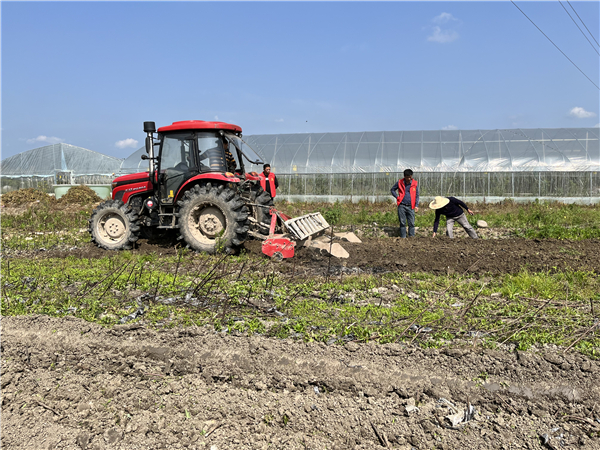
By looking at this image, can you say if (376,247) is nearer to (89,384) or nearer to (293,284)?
(293,284)

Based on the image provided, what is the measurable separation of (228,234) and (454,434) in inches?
225

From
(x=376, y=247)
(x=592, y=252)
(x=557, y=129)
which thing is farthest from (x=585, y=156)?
(x=376, y=247)

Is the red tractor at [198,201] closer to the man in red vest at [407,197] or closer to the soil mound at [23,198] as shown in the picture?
the man in red vest at [407,197]

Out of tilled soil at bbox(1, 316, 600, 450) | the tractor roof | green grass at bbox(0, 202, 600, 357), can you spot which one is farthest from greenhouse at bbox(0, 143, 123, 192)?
tilled soil at bbox(1, 316, 600, 450)

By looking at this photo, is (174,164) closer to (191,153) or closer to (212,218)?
(191,153)

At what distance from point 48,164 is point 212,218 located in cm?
3608

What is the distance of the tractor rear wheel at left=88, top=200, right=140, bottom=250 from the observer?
8883mm

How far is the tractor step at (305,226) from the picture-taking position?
8.05 meters

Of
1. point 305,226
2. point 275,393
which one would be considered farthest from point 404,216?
point 275,393

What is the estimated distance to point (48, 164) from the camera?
38406mm

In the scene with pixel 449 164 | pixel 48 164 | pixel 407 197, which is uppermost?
pixel 48 164

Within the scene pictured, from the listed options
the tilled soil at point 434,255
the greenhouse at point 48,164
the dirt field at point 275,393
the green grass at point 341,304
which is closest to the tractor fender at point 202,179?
the tilled soil at point 434,255

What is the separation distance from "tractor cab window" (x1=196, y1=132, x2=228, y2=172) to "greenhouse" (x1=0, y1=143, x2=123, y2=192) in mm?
29603

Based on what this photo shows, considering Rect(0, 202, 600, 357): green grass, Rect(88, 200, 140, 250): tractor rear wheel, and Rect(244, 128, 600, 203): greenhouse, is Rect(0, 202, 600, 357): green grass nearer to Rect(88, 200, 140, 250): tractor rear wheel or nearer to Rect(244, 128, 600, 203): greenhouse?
Rect(88, 200, 140, 250): tractor rear wheel
